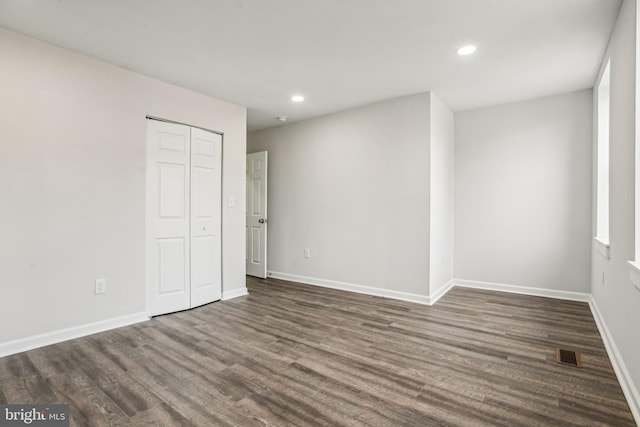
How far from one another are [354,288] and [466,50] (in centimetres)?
305

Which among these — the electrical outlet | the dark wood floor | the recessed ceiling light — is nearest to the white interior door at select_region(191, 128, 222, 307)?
the dark wood floor

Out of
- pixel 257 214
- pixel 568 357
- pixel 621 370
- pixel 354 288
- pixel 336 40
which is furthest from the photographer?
pixel 257 214

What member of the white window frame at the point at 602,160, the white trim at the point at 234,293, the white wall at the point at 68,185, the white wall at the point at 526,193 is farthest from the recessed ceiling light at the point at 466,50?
the white trim at the point at 234,293

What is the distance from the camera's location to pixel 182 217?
3.64 meters

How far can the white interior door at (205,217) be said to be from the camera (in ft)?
12.3

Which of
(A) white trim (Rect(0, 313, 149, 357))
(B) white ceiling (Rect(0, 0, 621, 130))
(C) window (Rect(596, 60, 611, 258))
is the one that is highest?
(B) white ceiling (Rect(0, 0, 621, 130))

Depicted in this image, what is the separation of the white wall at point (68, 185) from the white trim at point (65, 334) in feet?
0.13

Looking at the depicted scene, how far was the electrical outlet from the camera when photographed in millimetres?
2975

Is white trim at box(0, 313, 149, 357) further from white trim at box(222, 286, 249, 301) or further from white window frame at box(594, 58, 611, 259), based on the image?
white window frame at box(594, 58, 611, 259)

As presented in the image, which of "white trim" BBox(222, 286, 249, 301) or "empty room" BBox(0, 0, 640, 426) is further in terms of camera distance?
"white trim" BBox(222, 286, 249, 301)

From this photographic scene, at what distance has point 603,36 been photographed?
102 inches

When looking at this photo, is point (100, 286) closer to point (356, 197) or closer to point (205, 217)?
point (205, 217)

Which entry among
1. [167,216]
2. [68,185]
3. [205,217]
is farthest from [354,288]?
[68,185]

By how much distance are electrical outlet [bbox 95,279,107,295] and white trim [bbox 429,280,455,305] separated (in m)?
3.44
